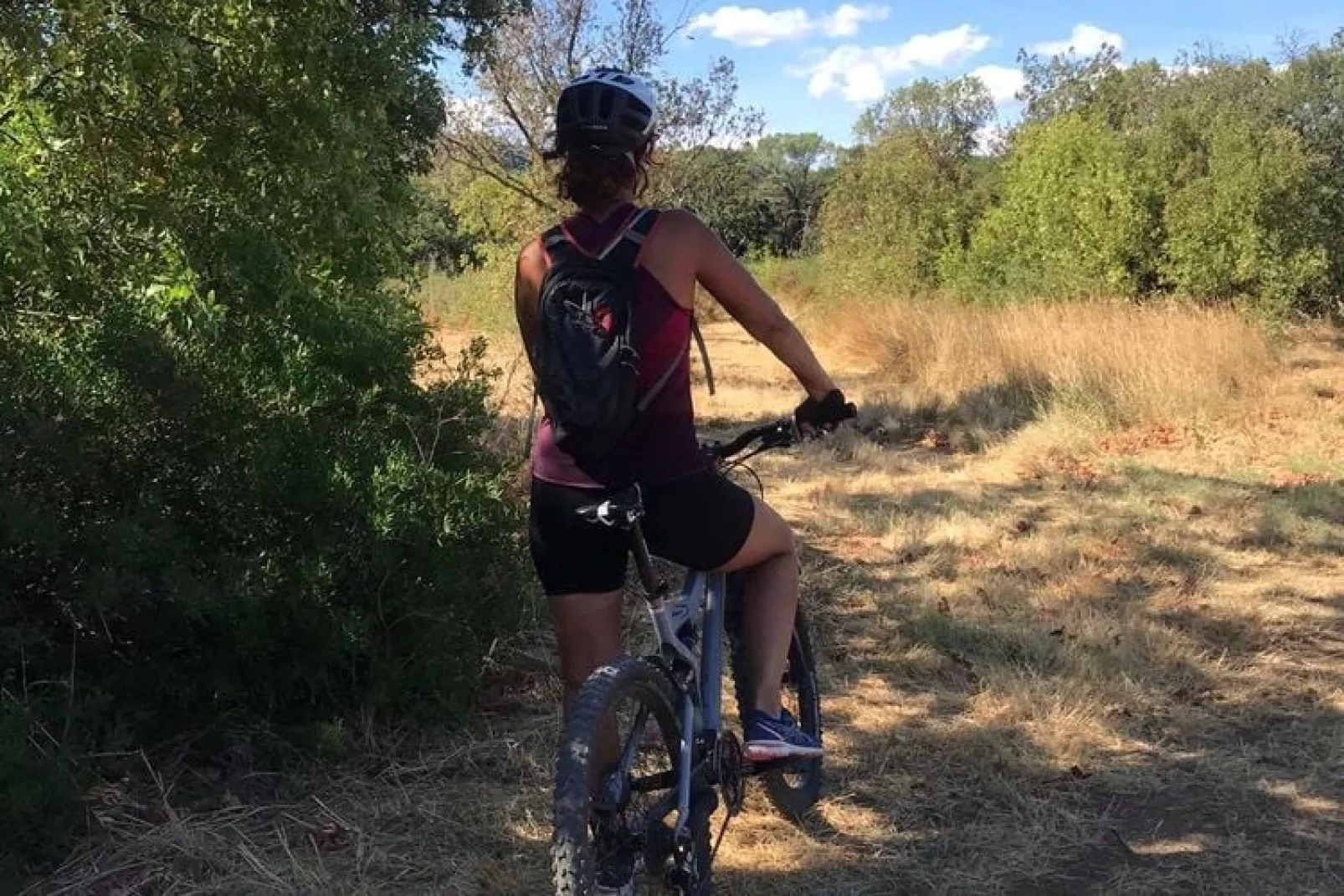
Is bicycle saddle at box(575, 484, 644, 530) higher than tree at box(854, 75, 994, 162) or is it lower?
lower

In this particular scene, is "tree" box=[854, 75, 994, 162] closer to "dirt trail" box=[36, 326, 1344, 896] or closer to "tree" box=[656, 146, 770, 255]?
"tree" box=[656, 146, 770, 255]

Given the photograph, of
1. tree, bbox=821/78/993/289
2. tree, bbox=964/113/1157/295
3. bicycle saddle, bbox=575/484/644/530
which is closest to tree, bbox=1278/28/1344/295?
tree, bbox=964/113/1157/295

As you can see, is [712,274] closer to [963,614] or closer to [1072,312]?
[963,614]

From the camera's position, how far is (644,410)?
A: 256 cm

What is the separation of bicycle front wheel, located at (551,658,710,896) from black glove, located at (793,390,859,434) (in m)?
0.76

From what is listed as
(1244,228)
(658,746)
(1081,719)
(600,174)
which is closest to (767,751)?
(658,746)

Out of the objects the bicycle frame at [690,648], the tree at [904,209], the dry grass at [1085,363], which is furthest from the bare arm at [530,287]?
the tree at [904,209]

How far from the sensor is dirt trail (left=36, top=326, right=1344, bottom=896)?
3332mm

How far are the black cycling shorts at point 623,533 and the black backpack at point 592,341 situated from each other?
0.67 ft

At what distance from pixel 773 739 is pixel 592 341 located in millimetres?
1175

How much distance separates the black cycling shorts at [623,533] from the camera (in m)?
2.63

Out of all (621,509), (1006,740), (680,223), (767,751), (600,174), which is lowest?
(1006,740)

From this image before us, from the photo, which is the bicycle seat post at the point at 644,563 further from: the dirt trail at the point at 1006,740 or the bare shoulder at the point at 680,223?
the dirt trail at the point at 1006,740

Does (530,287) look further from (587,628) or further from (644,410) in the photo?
(587,628)
